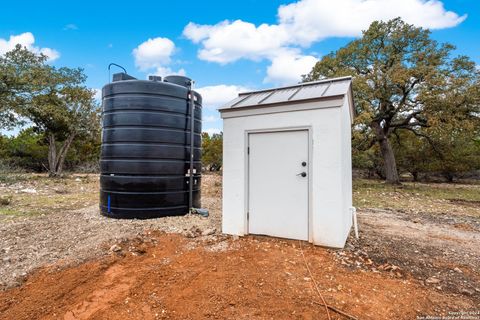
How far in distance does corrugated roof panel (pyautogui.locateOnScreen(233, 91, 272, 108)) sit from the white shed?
0.07 ft

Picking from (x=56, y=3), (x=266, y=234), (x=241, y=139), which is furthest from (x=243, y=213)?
(x=56, y=3)

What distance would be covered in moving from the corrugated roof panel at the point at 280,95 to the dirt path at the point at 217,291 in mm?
2132

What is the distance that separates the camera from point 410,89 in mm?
10680

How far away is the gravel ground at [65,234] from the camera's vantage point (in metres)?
2.99

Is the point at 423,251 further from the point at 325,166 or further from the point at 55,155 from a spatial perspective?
the point at 55,155

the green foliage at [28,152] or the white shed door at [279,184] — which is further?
the green foliage at [28,152]

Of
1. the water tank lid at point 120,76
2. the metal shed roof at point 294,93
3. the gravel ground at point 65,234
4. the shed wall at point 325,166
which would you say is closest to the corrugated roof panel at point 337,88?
the metal shed roof at point 294,93

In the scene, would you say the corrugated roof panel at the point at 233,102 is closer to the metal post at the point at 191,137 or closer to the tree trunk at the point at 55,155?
the metal post at the point at 191,137

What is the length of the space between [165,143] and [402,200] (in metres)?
7.36

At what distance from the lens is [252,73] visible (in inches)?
304

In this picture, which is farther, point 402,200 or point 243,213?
point 402,200

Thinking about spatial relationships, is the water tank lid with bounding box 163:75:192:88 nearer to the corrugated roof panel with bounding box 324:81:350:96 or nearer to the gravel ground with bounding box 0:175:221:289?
the gravel ground with bounding box 0:175:221:289

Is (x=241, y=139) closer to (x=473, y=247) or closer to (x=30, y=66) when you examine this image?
(x=473, y=247)

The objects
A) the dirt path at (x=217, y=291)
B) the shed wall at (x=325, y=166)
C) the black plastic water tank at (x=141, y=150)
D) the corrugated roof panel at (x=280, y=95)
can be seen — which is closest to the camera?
the dirt path at (x=217, y=291)
